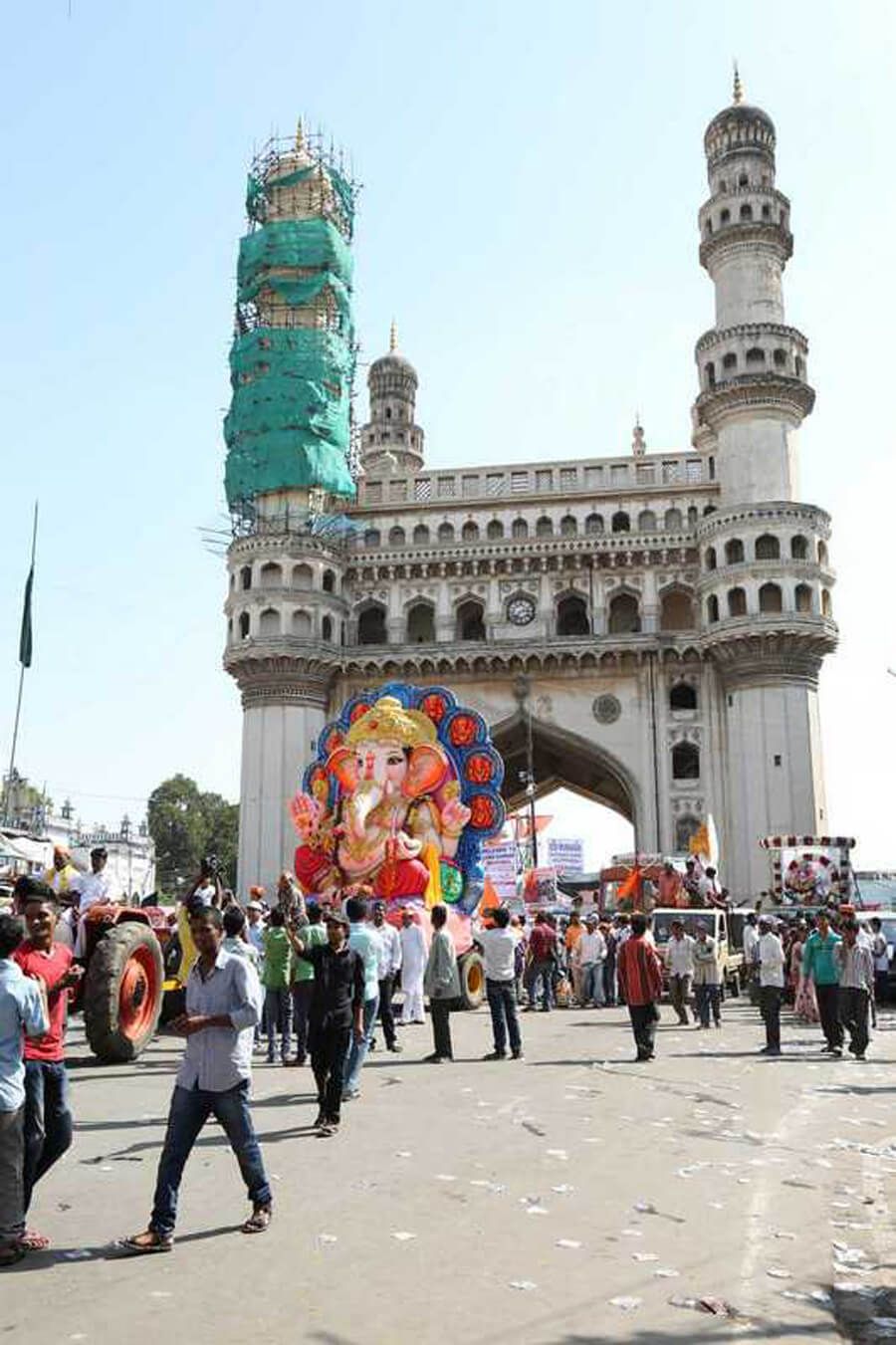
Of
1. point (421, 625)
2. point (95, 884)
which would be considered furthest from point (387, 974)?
point (421, 625)

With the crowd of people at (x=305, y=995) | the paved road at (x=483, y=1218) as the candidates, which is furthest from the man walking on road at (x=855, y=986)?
the paved road at (x=483, y=1218)

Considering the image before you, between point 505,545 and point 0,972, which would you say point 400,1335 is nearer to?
point 0,972

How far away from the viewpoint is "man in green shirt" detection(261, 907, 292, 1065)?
39.5 ft

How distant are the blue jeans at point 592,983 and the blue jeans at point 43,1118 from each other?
1619 cm

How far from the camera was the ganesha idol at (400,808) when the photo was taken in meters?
19.3

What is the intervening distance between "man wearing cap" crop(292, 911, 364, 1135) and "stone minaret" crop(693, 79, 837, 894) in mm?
31973

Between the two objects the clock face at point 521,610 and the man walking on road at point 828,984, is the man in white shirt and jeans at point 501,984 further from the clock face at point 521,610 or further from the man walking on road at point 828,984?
the clock face at point 521,610

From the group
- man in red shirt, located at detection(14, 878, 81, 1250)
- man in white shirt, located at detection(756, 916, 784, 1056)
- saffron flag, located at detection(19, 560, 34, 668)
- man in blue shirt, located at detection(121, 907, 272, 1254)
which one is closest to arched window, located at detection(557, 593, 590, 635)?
saffron flag, located at detection(19, 560, 34, 668)

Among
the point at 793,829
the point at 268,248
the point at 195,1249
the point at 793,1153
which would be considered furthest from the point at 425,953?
the point at 268,248

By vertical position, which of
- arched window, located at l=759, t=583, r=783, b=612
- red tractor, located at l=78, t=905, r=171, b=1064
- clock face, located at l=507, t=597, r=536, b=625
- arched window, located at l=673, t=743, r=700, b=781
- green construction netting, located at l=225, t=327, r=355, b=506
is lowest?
red tractor, located at l=78, t=905, r=171, b=1064

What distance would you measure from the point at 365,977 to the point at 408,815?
10.4 meters

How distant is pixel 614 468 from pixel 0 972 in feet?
137

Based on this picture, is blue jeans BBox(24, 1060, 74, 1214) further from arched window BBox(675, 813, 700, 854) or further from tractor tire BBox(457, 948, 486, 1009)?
arched window BBox(675, 813, 700, 854)

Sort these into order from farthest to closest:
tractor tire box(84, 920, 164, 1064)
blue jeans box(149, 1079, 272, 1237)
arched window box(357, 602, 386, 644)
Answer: arched window box(357, 602, 386, 644) → tractor tire box(84, 920, 164, 1064) → blue jeans box(149, 1079, 272, 1237)
